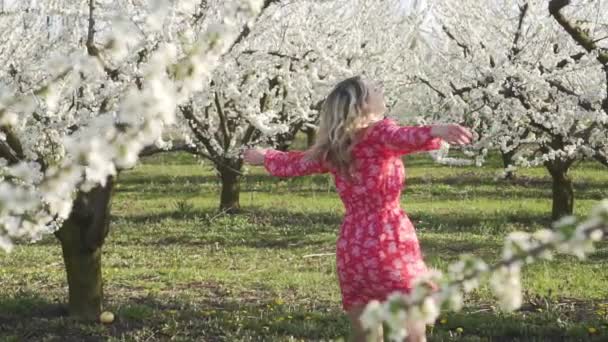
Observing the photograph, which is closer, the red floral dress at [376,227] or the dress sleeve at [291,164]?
the red floral dress at [376,227]

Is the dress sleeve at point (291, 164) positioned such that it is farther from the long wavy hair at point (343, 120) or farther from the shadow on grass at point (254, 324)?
the shadow on grass at point (254, 324)

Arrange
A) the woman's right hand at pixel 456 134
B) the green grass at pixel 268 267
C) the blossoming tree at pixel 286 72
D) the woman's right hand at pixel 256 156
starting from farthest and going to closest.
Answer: the blossoming tree at pixel 286 72 → the green grass at pixel 268 267 → the woman's right hand at pixel 256 156 → the woman's right hand at pixel 456 134

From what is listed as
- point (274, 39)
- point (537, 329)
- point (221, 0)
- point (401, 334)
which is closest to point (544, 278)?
point (537, 329)

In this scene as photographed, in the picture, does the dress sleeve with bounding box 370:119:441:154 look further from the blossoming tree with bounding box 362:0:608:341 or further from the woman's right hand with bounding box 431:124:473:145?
the blossoming tree with bounding box 362:0:608:341

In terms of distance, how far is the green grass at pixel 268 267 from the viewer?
548 centimetres

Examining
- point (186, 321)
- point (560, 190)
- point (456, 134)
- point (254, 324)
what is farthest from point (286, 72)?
point (456, 134)

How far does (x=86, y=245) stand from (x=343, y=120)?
2.60 m

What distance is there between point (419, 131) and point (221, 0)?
4.08 meters

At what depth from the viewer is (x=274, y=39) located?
547 inches

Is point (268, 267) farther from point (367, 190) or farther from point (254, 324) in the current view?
point (367, 190)

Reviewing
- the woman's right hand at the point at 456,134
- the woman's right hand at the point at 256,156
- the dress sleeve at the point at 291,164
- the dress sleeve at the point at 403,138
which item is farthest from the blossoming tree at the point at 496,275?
the woman's right hand at the point at 256,156

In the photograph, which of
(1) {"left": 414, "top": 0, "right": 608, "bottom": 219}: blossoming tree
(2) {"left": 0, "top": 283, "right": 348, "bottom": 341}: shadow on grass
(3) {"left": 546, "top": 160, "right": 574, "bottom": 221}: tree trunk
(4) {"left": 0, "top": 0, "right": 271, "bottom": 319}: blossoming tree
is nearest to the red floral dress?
(4) {"left": 0, "top": 0, "right": 271, "bottom": 319}: blossoming tree

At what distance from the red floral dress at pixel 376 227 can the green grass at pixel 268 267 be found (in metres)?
1.53

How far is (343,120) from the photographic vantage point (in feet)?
12.2
